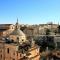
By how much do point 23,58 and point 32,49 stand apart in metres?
1.42

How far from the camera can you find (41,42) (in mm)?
18125

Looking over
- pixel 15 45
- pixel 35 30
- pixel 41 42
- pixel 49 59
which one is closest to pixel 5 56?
pixel 15 45

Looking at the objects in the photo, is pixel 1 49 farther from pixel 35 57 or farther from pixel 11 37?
pixel 35 57

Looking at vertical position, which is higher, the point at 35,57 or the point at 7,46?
the point at 7,46

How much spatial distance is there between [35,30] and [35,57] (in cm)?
1508

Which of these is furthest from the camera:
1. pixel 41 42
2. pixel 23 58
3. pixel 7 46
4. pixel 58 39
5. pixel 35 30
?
pixel 35 30

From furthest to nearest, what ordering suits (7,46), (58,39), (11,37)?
(58,39), (11,37), (7,46)

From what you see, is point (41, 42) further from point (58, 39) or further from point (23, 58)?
point (23, 58)

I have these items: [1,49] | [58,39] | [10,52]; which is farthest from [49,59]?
[58,39]

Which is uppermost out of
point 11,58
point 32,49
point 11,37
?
point 11,37

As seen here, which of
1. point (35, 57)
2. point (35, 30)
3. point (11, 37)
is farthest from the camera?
point (35, 30)

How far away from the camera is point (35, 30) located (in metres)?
26.6

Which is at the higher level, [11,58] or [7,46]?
[7,46]

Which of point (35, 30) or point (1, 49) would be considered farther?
point (35, 30)
